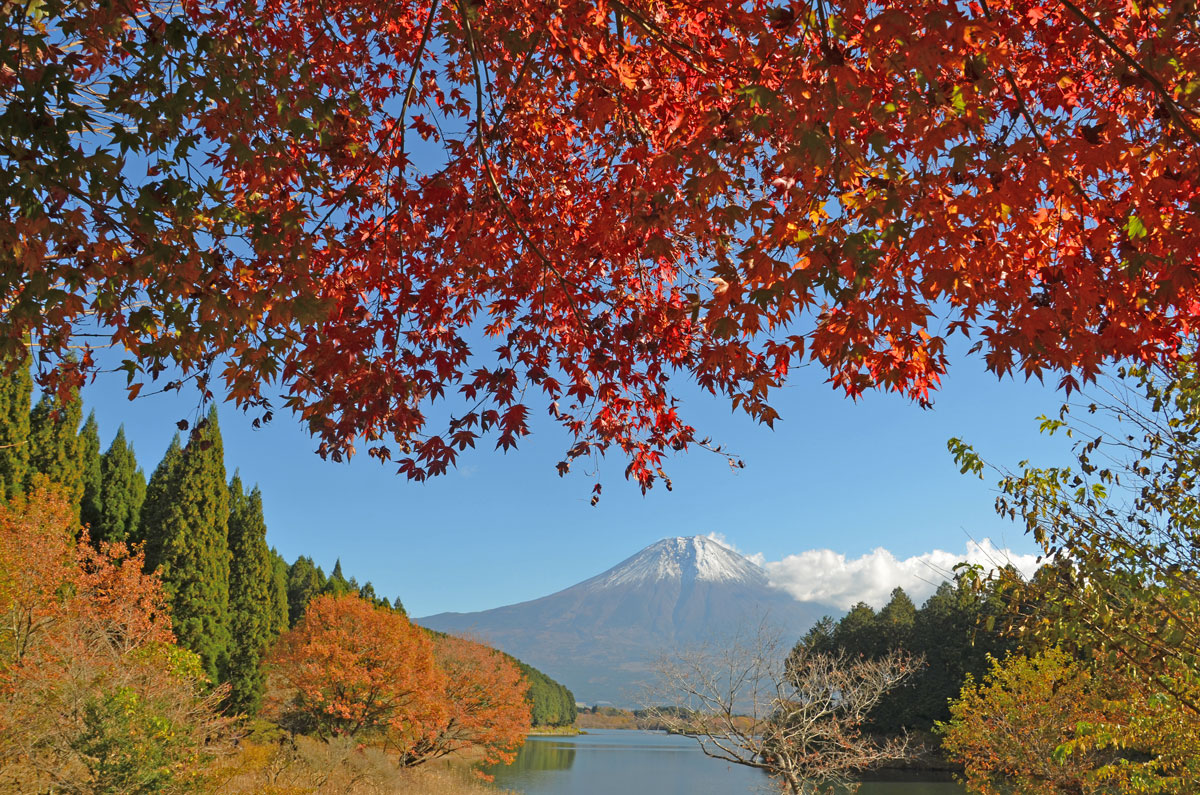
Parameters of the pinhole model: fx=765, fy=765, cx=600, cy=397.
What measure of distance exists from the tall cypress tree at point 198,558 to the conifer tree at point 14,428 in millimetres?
3916

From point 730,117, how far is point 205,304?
9.37 ft

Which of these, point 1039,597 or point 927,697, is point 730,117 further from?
point 927,697

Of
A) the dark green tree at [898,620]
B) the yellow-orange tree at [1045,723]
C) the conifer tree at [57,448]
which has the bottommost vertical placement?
the yellow-orange tree at [1045,723]

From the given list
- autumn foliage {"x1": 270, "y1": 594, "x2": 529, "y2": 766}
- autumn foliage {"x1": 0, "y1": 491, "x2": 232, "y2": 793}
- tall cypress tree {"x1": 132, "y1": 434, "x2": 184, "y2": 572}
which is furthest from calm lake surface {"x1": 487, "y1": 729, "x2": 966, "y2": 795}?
autumn foliage {"x1": 0, "y1": 491, "x2": 232, "y2": 793}

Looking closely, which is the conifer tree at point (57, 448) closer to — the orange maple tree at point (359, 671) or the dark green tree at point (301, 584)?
the orange maple tree at point (359, 671)

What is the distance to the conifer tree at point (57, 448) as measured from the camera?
22.4 meters

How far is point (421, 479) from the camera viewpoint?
15.8 ft

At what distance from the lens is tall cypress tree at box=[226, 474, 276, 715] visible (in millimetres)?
25188

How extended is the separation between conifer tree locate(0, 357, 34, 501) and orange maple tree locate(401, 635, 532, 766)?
13.1 m

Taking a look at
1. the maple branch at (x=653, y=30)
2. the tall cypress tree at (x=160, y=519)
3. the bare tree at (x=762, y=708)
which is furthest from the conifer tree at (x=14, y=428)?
the maple branch at (x=653, y=30)

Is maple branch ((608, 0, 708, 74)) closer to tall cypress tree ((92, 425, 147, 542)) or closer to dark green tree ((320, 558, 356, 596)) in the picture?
tall cypress tree ((92, 425, 147, 542))

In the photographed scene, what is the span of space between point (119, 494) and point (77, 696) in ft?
70.4

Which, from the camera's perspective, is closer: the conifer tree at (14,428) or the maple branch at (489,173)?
the maple branch at (489,173)

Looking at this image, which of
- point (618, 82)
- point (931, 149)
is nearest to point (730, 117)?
point (931, 149)
